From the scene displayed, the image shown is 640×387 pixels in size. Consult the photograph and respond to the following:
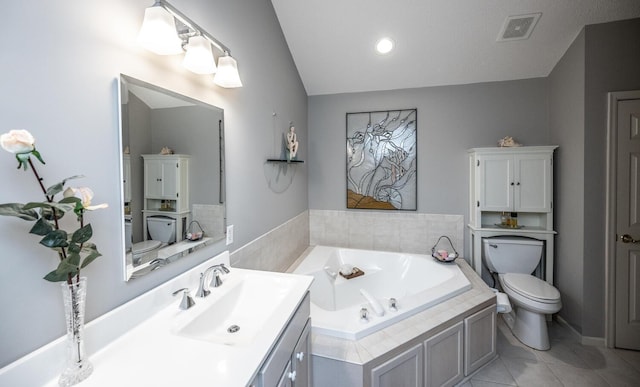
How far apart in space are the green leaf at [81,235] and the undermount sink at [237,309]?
459 millimetres

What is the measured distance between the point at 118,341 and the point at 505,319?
316cm

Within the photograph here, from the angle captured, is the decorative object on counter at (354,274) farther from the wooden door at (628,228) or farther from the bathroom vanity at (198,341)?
the wooden door at (628,228)

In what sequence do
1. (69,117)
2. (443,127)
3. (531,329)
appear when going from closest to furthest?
(69,117), (531,329), (443,127)

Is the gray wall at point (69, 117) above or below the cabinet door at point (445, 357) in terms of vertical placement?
above

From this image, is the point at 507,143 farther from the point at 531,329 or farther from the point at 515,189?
the point at 531,329

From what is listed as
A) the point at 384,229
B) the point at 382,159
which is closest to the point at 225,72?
the point at 382,159

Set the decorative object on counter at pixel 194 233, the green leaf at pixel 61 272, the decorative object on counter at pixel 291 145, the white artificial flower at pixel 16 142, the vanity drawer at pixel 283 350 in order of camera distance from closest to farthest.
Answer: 1. the white artificial flower at pixel 16 142
2. the green leaf at pixel 61 272
3. the vanity drawer at pixel 283 350
4. the decorative object on counter at pixel 194 233
5. the decorative object on counter at pixel 291 145

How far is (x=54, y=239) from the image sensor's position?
0.65 m

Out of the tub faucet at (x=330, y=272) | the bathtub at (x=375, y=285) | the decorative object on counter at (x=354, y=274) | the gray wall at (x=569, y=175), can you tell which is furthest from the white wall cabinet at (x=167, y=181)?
the gray wall at (x=569, y=175)

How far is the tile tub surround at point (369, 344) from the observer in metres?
1.46

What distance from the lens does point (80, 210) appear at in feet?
2.27

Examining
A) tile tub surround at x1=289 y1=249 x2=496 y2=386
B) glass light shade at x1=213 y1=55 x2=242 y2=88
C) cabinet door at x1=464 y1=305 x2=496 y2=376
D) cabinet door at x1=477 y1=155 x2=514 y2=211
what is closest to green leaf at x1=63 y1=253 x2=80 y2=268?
glass light shade at x1=213 y1=55 x2=242 y2=88

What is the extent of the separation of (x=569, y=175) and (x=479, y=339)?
1.70m

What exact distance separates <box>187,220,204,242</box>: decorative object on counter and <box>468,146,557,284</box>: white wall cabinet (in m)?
2.60
